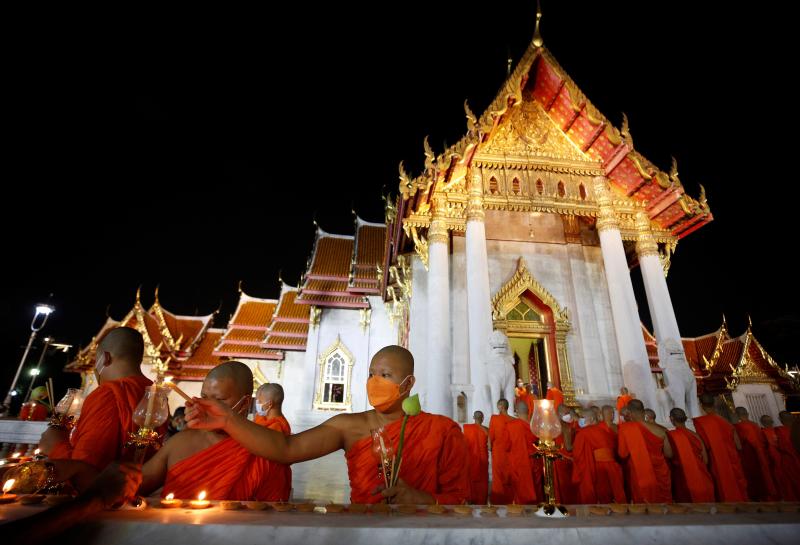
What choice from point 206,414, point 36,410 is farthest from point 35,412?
point 206,414

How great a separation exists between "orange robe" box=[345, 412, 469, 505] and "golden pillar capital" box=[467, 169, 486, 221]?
6.06 metres

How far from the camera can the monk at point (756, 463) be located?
441cm

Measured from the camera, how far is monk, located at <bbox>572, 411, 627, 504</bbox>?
3975 millimetres

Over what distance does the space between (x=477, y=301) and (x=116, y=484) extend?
599 cm

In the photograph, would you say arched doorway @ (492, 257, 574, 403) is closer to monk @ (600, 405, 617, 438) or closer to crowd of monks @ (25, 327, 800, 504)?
monk @ (600, 405, 617, 438)

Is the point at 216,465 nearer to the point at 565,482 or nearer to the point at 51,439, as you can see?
the point at 51,439

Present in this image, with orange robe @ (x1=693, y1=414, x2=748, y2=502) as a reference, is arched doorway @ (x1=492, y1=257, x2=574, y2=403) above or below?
above

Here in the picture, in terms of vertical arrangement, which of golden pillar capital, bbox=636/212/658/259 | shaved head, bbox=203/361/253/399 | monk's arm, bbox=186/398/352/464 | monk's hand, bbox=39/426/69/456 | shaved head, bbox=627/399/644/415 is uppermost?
golden pillar capital, bbox=636/212/658/259

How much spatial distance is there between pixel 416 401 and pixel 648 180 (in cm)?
839

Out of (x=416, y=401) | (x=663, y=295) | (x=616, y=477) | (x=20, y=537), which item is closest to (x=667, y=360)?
(x=663, y=295)

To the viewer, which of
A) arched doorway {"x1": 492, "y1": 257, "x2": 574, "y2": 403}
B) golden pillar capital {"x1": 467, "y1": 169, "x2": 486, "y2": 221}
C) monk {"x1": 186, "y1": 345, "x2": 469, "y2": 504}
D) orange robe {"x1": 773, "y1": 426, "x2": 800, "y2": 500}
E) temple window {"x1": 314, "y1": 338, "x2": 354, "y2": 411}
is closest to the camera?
monk {"x1": 186, "y1": 345, "x2": 469, "y2": 504}

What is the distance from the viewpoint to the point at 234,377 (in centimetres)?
188

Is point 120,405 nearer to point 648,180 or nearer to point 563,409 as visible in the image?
point 563,409

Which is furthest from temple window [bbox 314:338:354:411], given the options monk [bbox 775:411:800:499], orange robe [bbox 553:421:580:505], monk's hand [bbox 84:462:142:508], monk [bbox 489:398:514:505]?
monk's hand [bbox 84:462:142:508]
